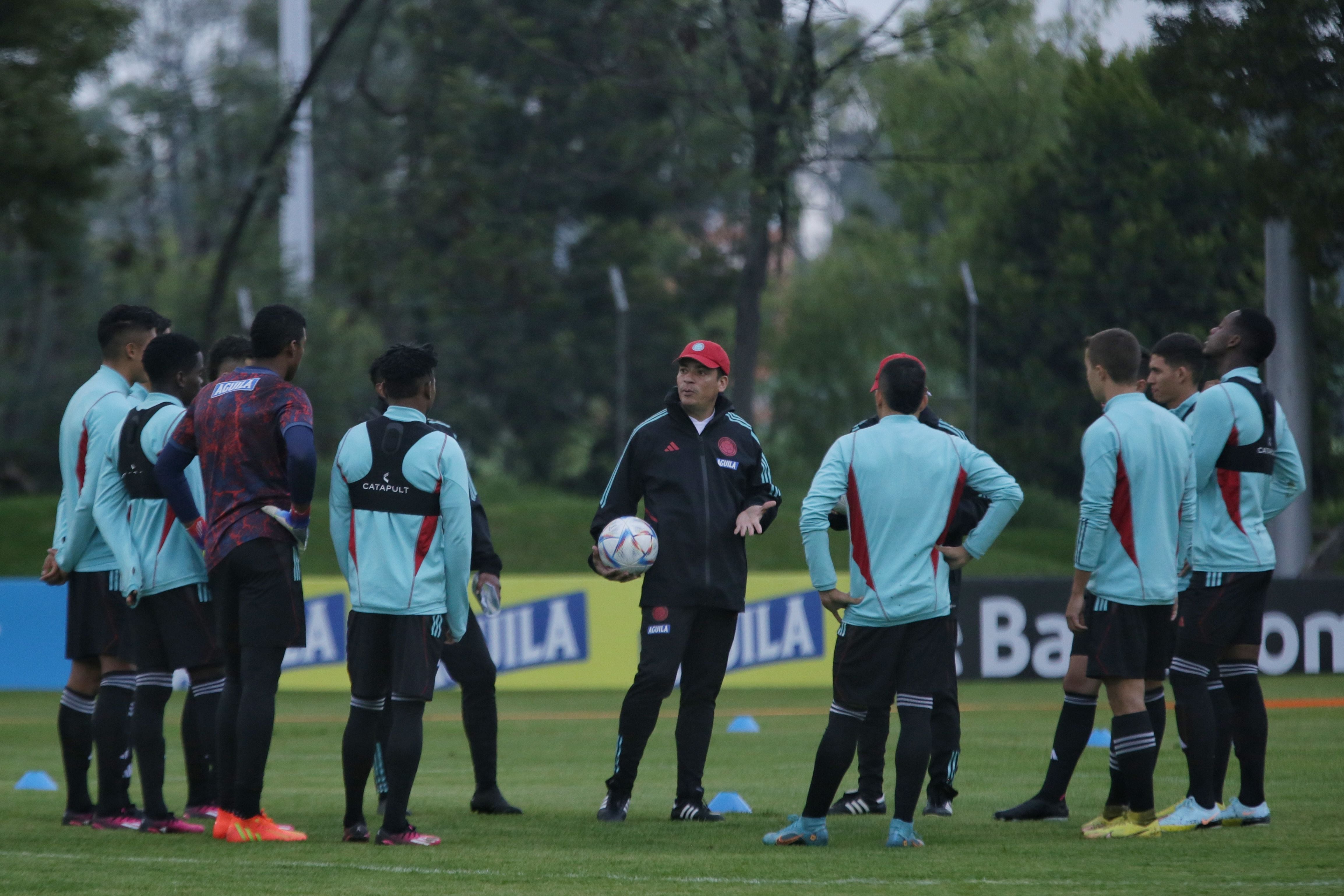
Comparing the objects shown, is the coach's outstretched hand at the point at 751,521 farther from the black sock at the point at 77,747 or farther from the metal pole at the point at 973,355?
the metal pole at the point at 973,355

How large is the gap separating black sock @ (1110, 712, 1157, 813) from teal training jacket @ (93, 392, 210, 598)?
13.3 ft

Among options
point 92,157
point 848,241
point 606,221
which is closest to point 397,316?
point 606,221

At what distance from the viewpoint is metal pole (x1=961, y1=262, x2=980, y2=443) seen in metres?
18.2

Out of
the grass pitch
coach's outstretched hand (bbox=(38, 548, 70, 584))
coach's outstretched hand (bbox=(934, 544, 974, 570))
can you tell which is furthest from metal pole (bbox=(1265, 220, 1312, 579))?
coach's outstretched hand (bbox=(38, 548, 70, 584))

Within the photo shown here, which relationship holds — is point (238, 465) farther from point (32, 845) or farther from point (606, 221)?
point (606, 221)

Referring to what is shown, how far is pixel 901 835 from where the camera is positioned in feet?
22.0

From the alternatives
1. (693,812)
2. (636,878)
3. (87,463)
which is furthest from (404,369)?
(693,812)

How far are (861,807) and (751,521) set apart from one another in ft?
5.16

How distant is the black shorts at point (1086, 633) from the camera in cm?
697

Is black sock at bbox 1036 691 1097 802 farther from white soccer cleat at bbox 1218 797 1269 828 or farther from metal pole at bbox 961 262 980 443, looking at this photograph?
metal pole at bbox 961 262 980 443

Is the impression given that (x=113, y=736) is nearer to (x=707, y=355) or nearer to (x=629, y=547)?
(x=629, y=547)

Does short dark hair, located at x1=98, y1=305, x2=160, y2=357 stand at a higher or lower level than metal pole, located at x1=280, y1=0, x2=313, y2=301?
lower

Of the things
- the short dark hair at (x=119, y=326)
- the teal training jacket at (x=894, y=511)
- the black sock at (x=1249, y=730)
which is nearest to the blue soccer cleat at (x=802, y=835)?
the teal training jacket at (x=894, y=511)

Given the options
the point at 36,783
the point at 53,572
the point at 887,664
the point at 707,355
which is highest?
the point at 707,355
